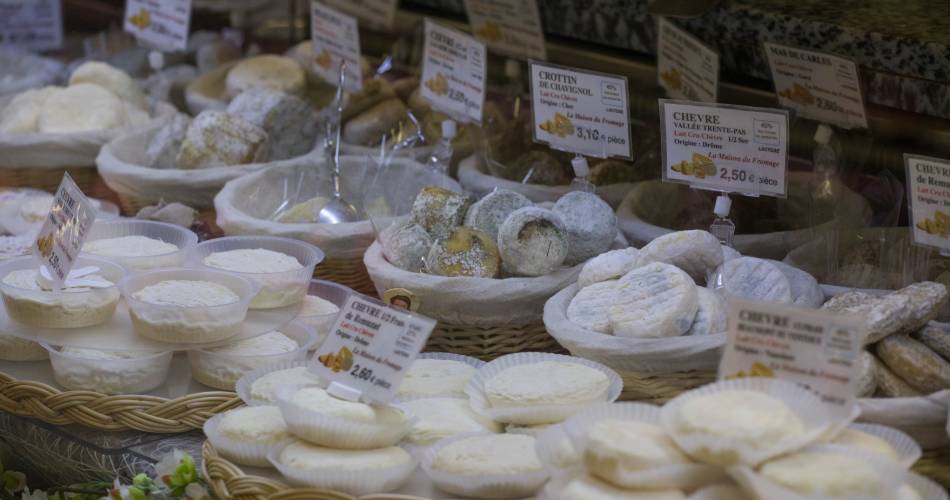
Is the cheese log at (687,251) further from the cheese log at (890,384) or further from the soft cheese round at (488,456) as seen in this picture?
the soft cheese round at (488,456)

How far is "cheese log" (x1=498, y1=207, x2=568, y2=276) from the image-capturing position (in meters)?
2.14

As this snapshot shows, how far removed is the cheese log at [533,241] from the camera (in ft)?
7.04

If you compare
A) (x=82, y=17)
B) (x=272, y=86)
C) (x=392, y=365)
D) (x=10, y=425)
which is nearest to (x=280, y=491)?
(x=392, y=365)

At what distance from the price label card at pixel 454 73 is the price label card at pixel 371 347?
116cm

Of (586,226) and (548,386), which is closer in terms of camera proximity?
(548,386)

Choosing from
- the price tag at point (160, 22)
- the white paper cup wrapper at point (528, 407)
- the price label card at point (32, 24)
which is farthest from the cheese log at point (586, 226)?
the price label card at point (32, 24)

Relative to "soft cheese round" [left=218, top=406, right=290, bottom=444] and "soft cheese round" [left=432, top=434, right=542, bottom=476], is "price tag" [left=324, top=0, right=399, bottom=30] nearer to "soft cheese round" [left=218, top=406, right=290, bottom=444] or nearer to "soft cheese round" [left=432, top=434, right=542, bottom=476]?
"soft cheese round" [left=218, top=406, right=290, bottom=444]

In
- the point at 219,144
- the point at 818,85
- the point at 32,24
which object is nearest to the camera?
the point at 818,85

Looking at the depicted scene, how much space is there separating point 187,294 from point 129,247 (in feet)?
1.09

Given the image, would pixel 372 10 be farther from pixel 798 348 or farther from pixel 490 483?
pixel 798 348

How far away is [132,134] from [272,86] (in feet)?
1.54

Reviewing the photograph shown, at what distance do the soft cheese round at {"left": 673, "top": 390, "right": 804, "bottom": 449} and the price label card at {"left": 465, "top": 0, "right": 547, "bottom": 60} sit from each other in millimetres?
1836

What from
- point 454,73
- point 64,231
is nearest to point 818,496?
point 64,231

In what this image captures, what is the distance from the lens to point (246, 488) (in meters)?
1.64
